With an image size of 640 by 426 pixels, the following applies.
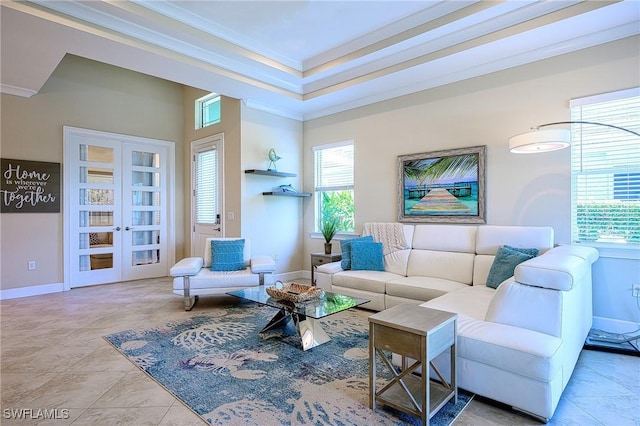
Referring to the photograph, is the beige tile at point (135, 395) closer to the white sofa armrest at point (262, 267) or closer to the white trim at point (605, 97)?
the white sofa armrest at point (262, 267)

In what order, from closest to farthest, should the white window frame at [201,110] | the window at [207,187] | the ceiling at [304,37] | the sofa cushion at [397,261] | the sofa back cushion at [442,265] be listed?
1. the ceiling at [304,37]
2. the sofa back cushion at [442,265]
3. the sofa cushion at [397,261]
4. the window at [207,187]
5. the white window frame at [201,110]

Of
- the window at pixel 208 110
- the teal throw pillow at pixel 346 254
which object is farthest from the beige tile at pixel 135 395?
the window at pixel 208 110

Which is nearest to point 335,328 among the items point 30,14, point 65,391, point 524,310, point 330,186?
point 524,310

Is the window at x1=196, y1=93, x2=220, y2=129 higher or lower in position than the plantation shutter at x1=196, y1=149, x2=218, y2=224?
higher

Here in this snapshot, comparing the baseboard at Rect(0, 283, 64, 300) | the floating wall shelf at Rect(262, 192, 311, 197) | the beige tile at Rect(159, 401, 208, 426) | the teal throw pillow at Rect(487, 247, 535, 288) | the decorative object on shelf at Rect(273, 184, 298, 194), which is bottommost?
the beige tile at Rect(159, 401, 208, 426)

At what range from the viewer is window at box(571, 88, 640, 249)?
10.2 ft

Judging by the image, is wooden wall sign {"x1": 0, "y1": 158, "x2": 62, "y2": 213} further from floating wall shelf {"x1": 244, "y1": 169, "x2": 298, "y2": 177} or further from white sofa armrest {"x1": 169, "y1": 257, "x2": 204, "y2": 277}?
floating wall shelf {"x1": 244, "y1": 169, "x2": 298, "y2": 177}

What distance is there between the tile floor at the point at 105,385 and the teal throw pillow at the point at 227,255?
82cm

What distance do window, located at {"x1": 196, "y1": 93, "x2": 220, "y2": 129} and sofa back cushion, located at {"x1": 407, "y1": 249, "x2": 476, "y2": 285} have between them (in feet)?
13.2

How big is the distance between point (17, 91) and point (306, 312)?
519cm

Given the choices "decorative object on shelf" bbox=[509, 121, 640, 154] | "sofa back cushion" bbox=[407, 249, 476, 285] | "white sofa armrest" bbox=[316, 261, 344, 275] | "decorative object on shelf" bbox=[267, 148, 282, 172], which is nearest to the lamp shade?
"decorative object on shelf" bbox=[509, 121, 640, 154]

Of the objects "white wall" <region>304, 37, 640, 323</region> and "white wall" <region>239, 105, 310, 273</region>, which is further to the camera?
"white wall" <region>239, 105, 310, 273</region>

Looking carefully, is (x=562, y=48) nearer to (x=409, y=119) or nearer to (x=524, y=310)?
(x=409, y=119)

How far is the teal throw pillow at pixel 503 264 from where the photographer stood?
3.10 meters
